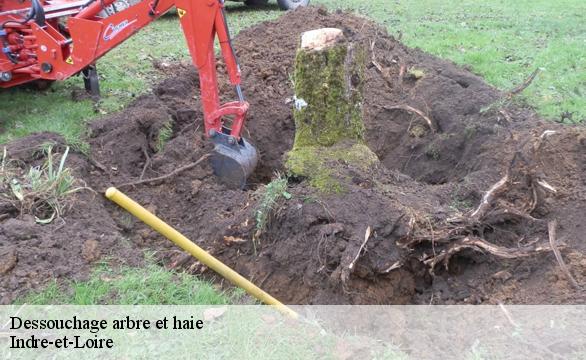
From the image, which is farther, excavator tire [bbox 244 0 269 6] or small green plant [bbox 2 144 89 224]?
excavator tire [bbox 244 0 269 6]

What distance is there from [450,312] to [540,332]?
0.63 m

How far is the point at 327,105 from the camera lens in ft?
15.6

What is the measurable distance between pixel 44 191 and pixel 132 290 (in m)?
1.25

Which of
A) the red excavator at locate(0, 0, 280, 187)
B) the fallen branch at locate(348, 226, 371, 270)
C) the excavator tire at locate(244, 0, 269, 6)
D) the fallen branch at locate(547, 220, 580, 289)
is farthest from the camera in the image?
the excavator tire at locate(244, 0, 269, 6)

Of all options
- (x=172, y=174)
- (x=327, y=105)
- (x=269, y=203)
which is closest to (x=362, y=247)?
(x=269, y=203)

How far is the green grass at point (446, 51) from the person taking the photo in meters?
6.74

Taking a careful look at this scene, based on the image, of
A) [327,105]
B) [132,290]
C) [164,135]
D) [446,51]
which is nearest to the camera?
[132,290]

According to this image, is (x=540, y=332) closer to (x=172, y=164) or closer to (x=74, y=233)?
(x=74, y=233)

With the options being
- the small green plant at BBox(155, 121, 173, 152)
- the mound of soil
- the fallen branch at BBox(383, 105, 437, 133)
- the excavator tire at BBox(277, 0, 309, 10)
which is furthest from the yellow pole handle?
the excavator tire at BBox(277, 0, 309, 10)

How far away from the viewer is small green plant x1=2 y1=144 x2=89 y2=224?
4.18m

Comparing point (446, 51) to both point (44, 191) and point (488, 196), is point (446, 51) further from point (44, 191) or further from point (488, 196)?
point (44, 191)

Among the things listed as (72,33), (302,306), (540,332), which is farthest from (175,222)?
(540,332)

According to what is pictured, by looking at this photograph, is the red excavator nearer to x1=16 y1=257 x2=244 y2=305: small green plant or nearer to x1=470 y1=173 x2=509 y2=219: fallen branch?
x1=16 y1=257 x2=244 y2=305: small green plant

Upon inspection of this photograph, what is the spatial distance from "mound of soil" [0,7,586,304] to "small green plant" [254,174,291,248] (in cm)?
5
